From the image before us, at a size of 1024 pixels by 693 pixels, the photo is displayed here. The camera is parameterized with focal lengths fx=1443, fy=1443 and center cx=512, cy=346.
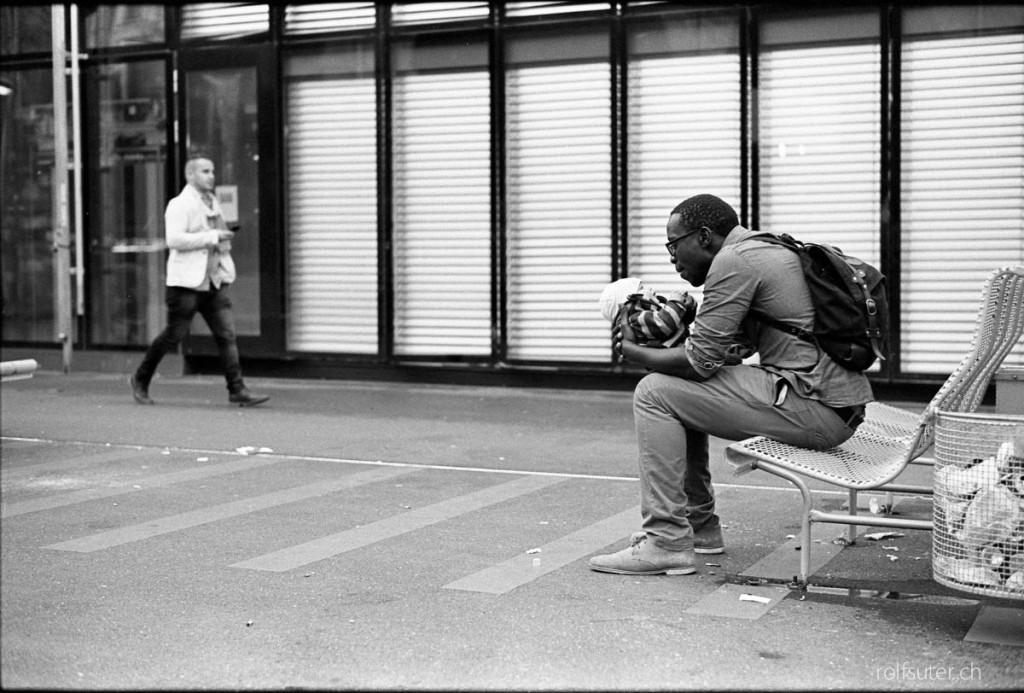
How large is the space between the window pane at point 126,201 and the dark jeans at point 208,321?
10.1ft

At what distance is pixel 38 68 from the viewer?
14773 millimetres

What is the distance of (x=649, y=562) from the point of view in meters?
5.64

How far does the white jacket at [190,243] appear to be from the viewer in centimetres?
1107

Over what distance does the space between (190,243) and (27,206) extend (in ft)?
16.1

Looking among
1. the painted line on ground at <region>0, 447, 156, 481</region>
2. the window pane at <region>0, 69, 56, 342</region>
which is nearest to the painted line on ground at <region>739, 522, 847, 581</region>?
the painted line on ground at <region>0, 447, 156, 481</region>

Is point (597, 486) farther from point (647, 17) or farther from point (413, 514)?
point (647, 17)

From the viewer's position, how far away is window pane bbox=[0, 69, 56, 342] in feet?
48.8

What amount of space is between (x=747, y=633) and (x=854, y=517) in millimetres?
866

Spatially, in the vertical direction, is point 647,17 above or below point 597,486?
above

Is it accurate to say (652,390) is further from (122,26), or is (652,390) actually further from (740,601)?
(122,26)

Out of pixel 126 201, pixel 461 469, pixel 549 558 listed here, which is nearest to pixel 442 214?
pixel 126 201

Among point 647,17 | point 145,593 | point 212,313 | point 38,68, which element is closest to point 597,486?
point 145,593

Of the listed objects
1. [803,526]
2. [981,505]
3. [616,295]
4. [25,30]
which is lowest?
[803,526]

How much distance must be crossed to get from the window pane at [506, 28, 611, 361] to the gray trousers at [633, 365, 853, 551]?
649 cm
